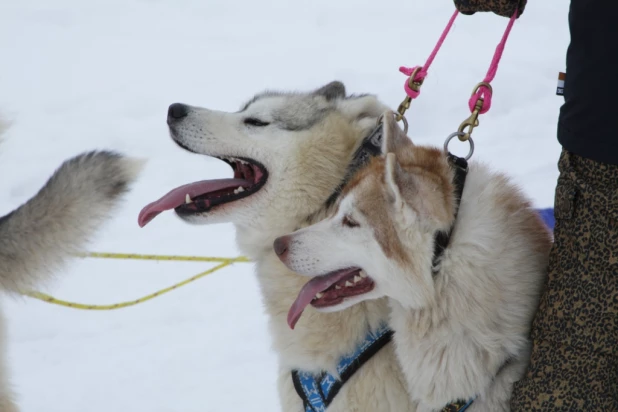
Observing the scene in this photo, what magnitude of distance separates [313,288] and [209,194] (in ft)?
1.87

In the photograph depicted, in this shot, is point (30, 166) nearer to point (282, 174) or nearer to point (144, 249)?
point (144, 249)

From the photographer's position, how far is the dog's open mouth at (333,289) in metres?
2.03


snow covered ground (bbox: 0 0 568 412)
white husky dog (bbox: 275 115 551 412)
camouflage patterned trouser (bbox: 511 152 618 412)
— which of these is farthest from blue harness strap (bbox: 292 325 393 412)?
snow covered ground (bbox: 0 0 568 412)

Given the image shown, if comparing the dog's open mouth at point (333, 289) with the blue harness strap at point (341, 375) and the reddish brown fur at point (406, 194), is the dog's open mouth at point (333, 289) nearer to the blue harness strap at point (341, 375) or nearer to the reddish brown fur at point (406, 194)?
the reddish brown fur at point (406, 194)

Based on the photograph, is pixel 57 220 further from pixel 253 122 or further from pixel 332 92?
pixel 332 92

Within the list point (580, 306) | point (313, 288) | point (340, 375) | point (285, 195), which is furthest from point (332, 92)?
point (580, 306)

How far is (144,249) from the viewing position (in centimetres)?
479

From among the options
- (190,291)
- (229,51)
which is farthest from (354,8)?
(190,291)

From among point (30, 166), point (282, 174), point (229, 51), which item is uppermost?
point (282, 174)

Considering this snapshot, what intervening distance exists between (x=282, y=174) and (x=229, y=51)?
581 cm

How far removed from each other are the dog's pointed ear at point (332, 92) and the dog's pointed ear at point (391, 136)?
47cm

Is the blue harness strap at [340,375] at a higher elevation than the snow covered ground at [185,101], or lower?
higher

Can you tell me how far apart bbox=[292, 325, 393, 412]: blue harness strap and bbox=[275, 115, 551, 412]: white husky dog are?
0.18 metres

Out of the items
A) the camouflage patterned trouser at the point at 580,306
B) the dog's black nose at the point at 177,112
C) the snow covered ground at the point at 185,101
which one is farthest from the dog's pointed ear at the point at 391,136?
the snow covered ground at the point at 185,101
